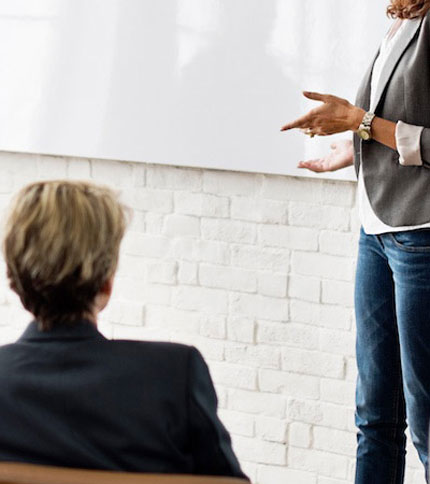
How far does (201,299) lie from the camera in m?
3.15

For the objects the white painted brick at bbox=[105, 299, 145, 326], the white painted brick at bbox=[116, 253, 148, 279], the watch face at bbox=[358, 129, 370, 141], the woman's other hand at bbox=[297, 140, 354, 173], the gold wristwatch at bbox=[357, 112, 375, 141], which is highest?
the gold wristwatch at bbox=[357, 112, 375, 141]

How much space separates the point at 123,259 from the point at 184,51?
26.4 inches

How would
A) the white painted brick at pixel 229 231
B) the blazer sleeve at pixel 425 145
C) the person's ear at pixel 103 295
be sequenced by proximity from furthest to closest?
the white painted brick at pixel 229 231, the blazer sleeve at pixel 425 145, the person's ear at pixel 103 295

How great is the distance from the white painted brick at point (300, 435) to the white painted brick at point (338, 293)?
376mm

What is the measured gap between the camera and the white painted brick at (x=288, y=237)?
9.75 ft

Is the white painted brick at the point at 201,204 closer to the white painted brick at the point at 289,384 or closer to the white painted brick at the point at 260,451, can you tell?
the white painted brick at the point at 289,384

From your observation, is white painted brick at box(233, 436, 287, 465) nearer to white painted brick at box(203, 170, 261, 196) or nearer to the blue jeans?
the blue jeans

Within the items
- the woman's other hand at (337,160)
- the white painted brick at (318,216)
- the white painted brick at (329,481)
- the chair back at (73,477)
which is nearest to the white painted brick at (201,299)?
the white painted brick at (318,216)

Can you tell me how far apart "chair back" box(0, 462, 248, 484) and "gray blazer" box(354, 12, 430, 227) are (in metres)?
1.12

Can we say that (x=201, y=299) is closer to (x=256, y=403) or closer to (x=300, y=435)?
(x=256, y=403)

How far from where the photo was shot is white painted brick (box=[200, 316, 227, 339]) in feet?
10.3

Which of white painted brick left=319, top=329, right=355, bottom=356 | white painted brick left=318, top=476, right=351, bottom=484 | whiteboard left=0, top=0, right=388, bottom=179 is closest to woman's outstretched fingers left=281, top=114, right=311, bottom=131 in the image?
whiteboard left=0, top=0, right=388, bottom=179

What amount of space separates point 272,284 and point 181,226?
1.07ft

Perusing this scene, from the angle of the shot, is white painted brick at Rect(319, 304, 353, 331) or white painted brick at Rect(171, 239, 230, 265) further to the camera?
white painted brick at Rect(171, 239, 230, 265)
